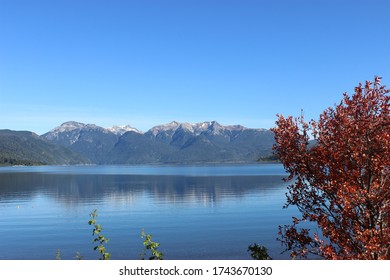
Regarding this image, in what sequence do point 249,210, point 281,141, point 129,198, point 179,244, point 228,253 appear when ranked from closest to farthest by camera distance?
point 281,141 < point 228,253 < point 179,244 < point 249,210 < point 129,198

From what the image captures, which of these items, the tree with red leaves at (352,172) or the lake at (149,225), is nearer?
the tree with red leaves at (352,172)

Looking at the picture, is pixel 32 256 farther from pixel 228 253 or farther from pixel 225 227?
pixel 225 227

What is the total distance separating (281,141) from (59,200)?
9171cm

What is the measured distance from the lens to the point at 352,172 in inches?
433

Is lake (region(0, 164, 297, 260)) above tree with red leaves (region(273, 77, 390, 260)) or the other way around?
the other way around

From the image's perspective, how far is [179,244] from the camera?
1753 inches

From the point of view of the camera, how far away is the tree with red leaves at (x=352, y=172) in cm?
1071

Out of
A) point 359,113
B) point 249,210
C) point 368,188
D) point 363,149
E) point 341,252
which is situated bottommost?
point 249,210

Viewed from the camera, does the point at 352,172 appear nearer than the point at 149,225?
Yes

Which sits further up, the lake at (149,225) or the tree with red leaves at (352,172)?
the tree with red leaves at (352,172)

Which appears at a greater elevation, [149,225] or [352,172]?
[352,172]

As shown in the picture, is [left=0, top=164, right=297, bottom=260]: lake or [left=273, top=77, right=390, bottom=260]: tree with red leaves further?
[left=0, top=164, right=297, bottom=260]: lake

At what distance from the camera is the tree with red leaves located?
1071cm

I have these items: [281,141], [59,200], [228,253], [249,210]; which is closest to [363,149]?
[281,141]
